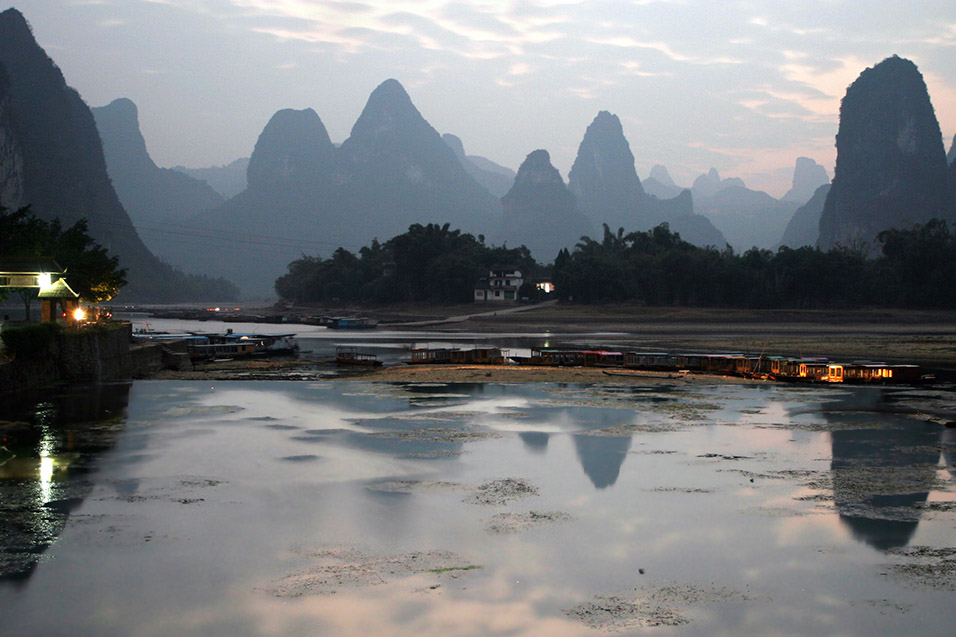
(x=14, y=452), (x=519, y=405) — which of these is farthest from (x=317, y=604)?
(x=519, y=405)

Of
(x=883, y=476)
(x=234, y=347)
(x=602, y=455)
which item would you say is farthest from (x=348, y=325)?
(x=883, y=476)

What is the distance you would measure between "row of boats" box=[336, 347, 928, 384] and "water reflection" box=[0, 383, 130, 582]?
25.2 meters

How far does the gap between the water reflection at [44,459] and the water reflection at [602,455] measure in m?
15.7

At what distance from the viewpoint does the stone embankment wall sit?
45.4 metres

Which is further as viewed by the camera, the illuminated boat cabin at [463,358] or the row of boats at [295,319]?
the row of boats at [295,319]

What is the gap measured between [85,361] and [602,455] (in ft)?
124

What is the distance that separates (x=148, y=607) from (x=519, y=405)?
2759 cm

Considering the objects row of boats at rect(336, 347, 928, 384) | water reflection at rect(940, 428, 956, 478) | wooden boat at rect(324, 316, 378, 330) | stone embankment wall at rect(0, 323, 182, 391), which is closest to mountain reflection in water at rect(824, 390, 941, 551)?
water reflection at rect(940, 428, 956, 478)

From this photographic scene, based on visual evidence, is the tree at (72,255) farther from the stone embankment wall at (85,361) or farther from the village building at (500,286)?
the village building at (500,286)

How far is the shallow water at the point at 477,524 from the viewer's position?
15.4 meters

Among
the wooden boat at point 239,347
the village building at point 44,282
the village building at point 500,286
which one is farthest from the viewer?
the village building at point 500,286

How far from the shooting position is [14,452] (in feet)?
95.5

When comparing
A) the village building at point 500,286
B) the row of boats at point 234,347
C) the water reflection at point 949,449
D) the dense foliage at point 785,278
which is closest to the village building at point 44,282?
the row of boats at point 234,347

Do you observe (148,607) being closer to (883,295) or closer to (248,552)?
(248,552)
